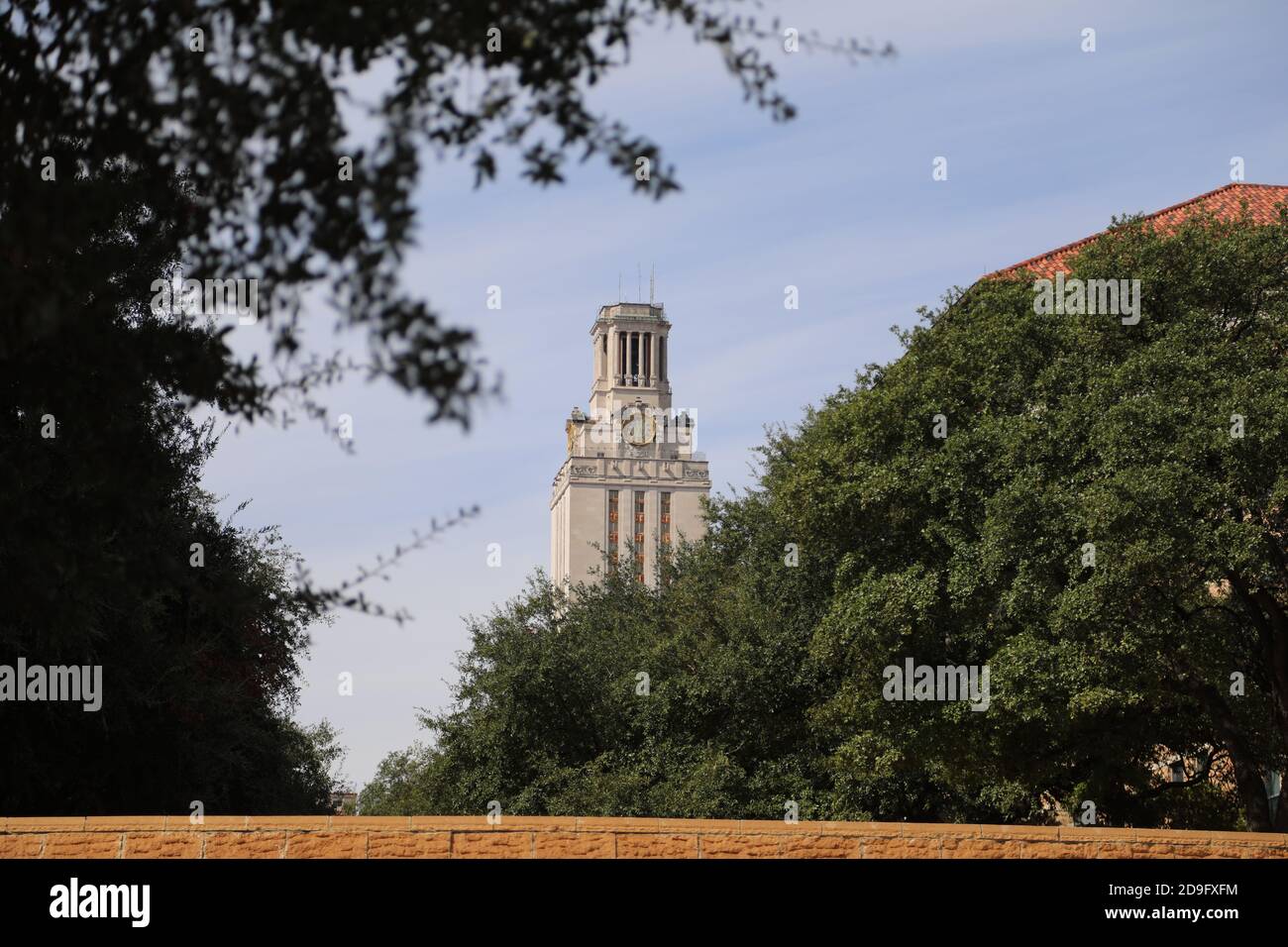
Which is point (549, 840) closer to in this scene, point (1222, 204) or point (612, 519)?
point (1222, 204)

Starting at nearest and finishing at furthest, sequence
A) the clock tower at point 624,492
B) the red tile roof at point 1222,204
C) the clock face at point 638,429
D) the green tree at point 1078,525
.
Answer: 1. the green tree at point 1078,525
2. the red tile roof at point 1222,204
3. the clock tower at point 624,492
4. the clock face at point 638,429

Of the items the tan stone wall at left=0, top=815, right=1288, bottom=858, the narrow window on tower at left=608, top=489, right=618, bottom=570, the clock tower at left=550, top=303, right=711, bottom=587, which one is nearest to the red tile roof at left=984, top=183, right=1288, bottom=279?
the tan stone wall at left=0, top=815, right=1288, bottom=858

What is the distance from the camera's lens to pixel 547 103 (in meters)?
6.99

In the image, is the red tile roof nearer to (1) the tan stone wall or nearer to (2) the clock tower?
(1) the tan stone wall

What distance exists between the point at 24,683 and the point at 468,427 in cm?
1845

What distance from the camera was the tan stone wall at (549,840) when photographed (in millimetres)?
15305

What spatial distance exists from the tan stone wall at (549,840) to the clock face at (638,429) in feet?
543

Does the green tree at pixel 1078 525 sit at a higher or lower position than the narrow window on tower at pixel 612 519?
lower

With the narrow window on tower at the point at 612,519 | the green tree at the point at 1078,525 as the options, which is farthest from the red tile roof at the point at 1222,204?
the narrow window on tower at the point at 612,519

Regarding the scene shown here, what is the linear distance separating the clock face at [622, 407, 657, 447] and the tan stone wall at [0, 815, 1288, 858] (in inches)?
6513

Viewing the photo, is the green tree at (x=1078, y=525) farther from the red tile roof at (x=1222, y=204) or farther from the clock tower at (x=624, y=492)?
the clock tower at (x=624, y=492)

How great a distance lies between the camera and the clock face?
182375 millimetres
